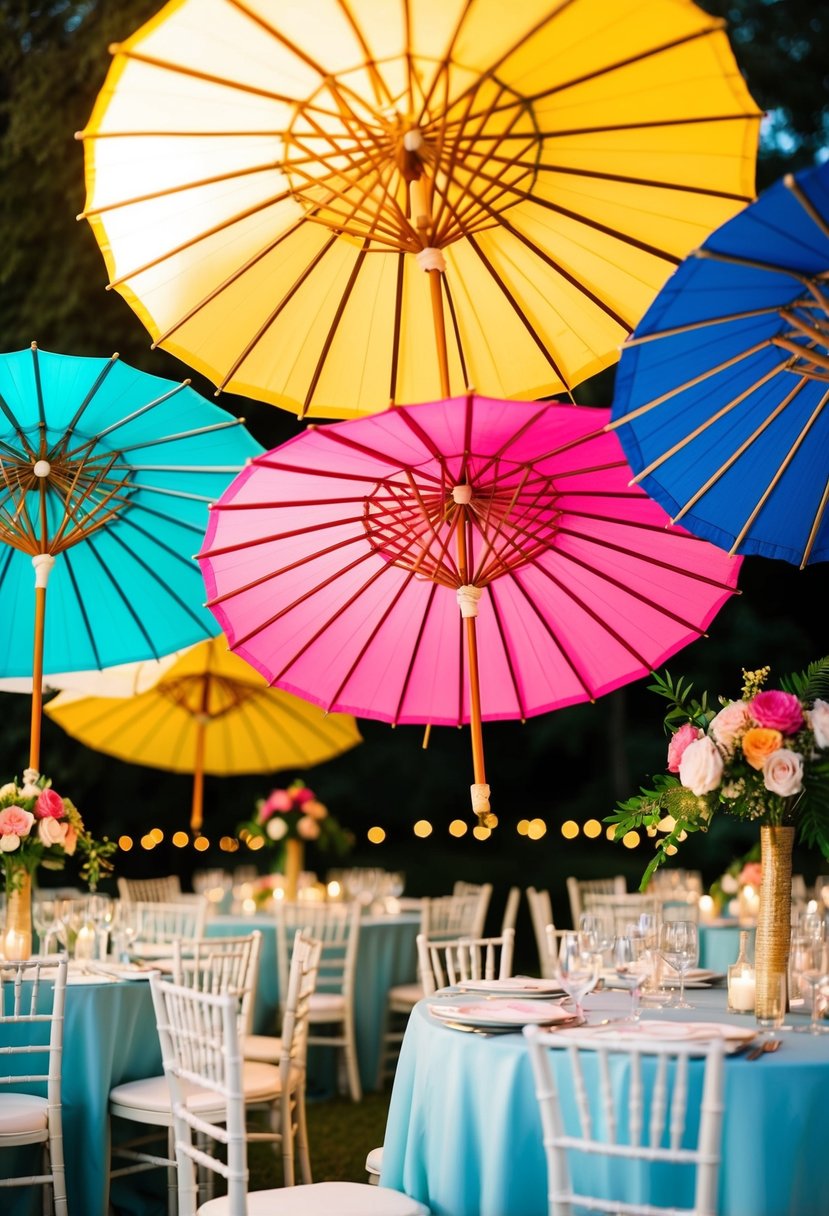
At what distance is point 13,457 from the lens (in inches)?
203

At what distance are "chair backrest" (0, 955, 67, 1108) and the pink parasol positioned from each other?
1239 millimetres

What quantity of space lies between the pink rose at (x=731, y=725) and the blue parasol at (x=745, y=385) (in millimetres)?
848

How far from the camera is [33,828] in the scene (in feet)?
15.6

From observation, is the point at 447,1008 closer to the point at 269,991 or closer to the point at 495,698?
the point at 495,698

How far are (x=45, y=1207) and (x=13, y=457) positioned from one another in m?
2.78

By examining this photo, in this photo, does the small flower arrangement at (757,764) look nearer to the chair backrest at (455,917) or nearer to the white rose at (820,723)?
the white rose at (820,723)

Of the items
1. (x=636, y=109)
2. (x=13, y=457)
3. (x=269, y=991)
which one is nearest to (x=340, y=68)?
(x=636, y=109)

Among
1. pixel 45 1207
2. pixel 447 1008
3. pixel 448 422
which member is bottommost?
pixel 45 1207

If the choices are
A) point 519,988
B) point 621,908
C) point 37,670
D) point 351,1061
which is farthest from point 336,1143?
point 519,988

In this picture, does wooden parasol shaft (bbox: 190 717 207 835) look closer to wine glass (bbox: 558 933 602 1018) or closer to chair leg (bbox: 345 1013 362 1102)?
chair leg (bbox: 345 1013 362 1102)

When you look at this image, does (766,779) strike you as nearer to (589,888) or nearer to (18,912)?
(18,912)

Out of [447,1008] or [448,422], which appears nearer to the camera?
[447,1008]

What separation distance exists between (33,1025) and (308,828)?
427 centimetres

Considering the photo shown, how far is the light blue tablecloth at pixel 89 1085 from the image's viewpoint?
13.9ft
